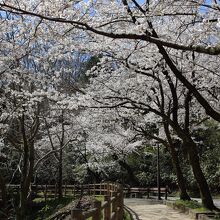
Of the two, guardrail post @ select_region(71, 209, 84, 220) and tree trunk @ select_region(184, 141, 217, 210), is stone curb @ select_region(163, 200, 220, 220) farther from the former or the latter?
guardrail post @ select_region(71, 209, 84, 220)

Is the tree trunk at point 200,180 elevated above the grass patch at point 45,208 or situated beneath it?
elevated above

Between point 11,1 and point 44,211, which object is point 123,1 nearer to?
point 11,1

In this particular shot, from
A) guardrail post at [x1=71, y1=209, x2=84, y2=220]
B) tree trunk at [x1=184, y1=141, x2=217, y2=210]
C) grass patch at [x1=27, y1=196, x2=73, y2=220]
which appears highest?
tree trunk at [x1=184, y1=141, x2=217, y2=210]

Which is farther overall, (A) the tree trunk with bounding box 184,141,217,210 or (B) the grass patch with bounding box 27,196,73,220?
(B) the grass patch with bounding box 27,196,73,220

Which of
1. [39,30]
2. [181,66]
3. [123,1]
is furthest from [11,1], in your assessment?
[181,66]

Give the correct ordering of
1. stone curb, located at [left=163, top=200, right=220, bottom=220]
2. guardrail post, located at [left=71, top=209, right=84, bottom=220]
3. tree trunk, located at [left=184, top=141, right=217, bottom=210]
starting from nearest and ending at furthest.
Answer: guardrail post, located at [left=71, top=209, right=84, bottom=220] < stone curb, located at [left=163, top=200, right=220, bottom=220] < tree trunk, located at [left=184, top=141, right=217, bottom=210]

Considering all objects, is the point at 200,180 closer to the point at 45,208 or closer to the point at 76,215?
the point at 76,215

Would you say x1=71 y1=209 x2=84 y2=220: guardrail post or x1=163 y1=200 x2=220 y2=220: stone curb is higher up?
x1=71 y1=209 x2=84 y2=220: guardrail post

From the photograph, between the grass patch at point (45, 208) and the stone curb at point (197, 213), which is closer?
the stone curb at point (197, 213)

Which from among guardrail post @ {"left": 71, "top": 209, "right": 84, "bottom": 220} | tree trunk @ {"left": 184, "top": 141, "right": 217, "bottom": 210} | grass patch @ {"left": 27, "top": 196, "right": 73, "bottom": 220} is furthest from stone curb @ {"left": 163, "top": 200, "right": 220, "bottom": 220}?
guardrail post @ {"left": 71, "top": 209, "right": 84, "bottom": 220}

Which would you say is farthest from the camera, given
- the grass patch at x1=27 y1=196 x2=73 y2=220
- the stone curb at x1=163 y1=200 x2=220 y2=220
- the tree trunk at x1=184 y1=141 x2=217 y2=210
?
the grass patch at x1=27 y1=196 x2=73 y2=220

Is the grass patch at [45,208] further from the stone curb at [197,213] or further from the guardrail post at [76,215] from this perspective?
the guardrail post at [76,215]

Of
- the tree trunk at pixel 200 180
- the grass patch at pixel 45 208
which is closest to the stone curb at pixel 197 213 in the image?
the tree trunk at pixel 200 180

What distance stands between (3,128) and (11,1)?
8.53 meters
